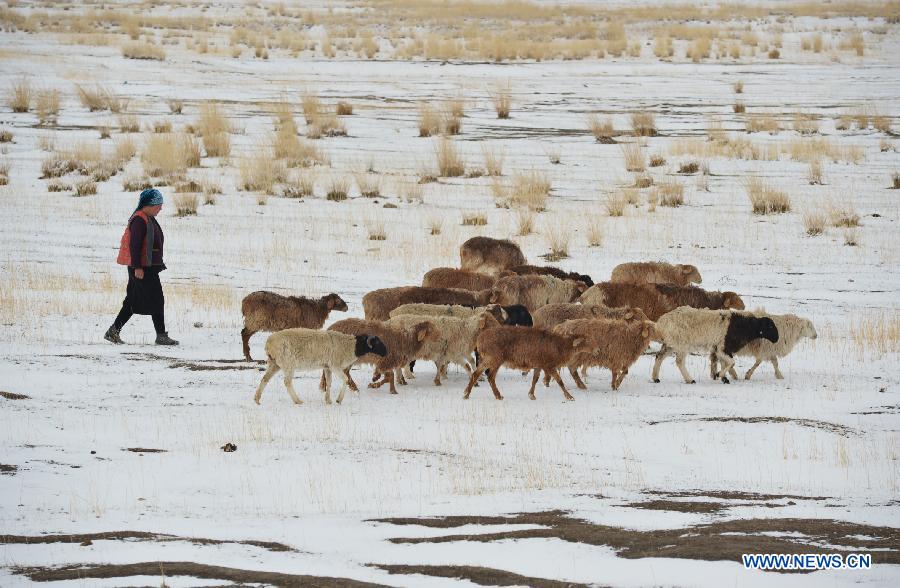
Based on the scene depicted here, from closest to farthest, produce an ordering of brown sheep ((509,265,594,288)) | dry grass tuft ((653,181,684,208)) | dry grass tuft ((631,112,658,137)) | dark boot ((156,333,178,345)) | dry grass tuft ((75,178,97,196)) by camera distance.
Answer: dark boot ((156,333,178,345)) < brown sheep ((509,265,594,288)) < dry grass tuft ((653,181,684,208)) < dry grass tuft ((75,178,97,196)) < dry grass tuft ((631,112,658,137))

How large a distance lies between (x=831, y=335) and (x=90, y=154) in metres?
19.8

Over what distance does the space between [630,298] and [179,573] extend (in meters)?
9.08

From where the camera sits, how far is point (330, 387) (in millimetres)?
12445

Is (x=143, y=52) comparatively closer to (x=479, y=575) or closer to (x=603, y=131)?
(x=603, y=131)

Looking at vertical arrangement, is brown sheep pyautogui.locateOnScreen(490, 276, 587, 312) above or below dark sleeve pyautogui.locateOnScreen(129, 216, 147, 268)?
below

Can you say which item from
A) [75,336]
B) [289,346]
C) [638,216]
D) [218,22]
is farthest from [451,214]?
[218,22]

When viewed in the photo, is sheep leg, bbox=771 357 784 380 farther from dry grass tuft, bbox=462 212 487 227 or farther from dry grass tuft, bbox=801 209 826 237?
dry grass tuft, bbox=462 212 487 227

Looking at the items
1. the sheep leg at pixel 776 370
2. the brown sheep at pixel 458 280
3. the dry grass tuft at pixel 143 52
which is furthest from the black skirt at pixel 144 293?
the dry grass tuft at pixel 143 52

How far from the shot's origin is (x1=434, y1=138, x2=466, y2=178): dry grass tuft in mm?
28797

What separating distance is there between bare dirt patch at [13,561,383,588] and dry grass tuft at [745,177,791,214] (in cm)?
1889

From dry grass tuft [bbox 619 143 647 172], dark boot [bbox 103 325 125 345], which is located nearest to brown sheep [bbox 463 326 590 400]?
dark boot [bbox 103 325 125 345]

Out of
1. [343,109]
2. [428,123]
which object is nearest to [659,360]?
[428,123]

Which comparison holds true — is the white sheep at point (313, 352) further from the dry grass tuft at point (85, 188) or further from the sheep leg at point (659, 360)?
the dry grass tuft at point (85, 188)

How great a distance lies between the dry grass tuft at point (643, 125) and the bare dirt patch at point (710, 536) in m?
25.8
